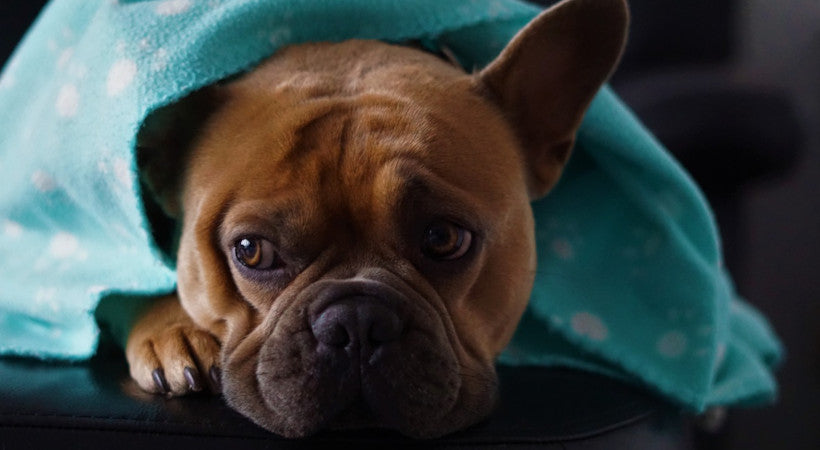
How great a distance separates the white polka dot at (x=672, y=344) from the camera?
48.3 inches

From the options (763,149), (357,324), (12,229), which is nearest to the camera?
(357,324)

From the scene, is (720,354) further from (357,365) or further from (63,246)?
(63,246)

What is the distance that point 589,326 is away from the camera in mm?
1241

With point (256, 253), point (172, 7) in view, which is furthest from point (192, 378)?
point (172, 7)

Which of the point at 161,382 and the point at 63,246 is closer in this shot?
the point at 161,382

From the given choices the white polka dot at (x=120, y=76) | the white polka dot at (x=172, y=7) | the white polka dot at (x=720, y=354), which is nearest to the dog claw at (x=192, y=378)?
the white polka dot at (x=120, y=76)

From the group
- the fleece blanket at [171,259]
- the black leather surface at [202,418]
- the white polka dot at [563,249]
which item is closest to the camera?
the black leather surface at [202,418]

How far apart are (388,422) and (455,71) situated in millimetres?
542

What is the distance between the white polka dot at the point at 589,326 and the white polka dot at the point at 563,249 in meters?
0.10

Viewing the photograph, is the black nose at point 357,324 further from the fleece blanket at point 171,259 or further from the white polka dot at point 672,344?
the white polka dot at point 672,344

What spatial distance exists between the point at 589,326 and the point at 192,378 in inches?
23.7

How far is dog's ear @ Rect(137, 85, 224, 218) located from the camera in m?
1.08

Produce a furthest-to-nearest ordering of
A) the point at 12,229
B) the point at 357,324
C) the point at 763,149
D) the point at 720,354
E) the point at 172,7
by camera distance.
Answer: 1. the point at 763,149
2. the point at 720,354
3. the point at 12,229
4. the point at 172,7
5. the point at 357,324

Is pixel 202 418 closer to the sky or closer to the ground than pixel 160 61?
closer to the ground
